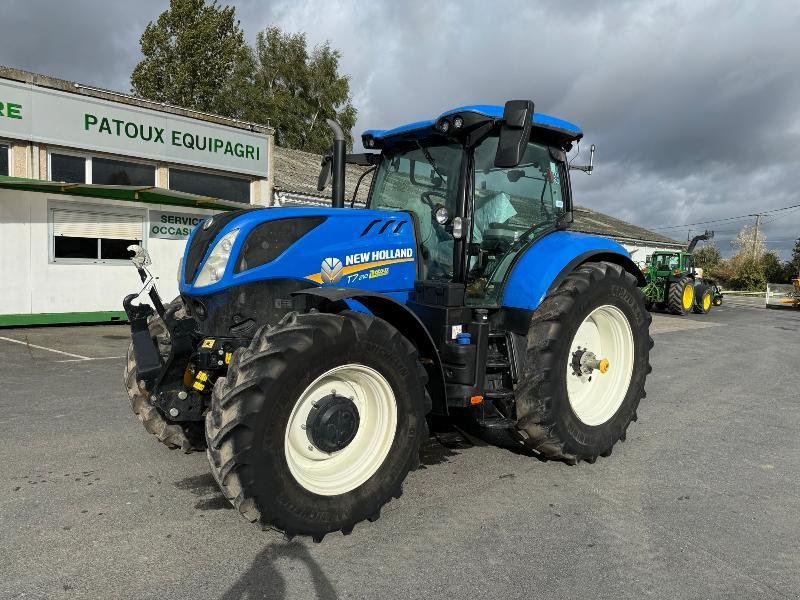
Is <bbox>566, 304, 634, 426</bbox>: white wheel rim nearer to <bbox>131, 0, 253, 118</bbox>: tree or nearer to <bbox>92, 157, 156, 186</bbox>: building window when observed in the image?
<bbox>92, 157, 156, 186</bbox>: building window

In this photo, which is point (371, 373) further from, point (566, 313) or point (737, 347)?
point (737, 347)

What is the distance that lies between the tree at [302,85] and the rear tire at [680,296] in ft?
72.4

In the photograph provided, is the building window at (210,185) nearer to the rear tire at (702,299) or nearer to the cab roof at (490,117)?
the cab roof at (490,117)

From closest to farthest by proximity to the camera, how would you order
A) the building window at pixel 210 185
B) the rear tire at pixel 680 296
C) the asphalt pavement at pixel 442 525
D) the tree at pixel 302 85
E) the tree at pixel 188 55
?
the asphalt pavement at pixel 442 525
the building window at pixel 210 185
the rear tire at pixel 680 296
the tree at pixel 188 55
the tree at pixel 302 85

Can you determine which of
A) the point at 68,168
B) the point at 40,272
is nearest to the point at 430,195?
the point at 40,272

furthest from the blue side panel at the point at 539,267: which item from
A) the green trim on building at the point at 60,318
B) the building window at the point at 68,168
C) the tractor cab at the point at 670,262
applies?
the tractor cab at the point at 670,262

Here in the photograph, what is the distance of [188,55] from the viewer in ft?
90.7

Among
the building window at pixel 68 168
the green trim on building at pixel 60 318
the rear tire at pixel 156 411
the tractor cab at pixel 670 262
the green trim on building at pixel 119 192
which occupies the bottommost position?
the green trim on building at pixel 60 318

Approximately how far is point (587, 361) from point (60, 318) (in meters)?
10.8

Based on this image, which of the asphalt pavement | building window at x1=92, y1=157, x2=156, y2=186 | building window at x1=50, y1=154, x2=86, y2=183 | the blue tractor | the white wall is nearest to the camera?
the asphalt pavement

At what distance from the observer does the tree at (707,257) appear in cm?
5141

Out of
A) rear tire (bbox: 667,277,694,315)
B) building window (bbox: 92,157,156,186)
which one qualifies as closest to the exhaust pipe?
building window (bbox: 92,157,156,186)

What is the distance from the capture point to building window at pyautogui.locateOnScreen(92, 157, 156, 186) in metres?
12.9

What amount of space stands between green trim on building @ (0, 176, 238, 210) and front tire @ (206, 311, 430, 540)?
9807 mm
